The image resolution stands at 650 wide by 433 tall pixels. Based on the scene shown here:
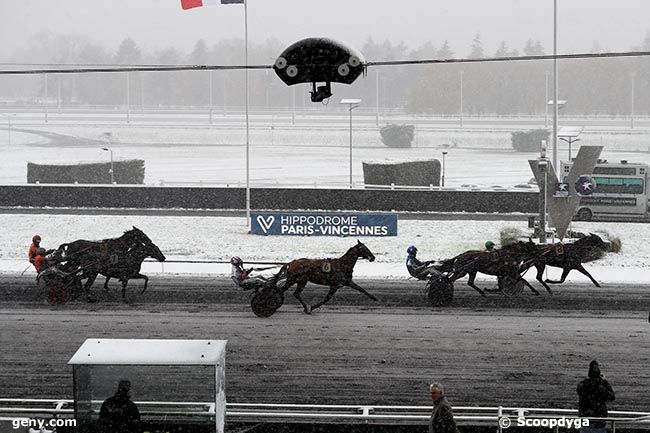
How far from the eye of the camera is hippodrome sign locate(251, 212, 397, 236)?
18422 millimetres

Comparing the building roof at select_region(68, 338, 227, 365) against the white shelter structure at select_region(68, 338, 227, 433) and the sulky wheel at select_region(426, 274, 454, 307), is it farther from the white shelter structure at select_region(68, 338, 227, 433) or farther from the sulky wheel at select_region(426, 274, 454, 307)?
the sulky wheel at select_region(426, 274, 454, 307)

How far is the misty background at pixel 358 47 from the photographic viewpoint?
62.3 m

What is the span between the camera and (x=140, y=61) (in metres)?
70.7

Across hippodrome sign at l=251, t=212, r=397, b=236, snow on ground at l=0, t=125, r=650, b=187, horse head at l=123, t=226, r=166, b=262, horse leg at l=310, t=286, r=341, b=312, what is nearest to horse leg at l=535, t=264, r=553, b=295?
horse leg at l=310, t=286, r=341, b=312

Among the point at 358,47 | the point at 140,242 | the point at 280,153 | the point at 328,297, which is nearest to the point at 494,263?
the point at 328,297

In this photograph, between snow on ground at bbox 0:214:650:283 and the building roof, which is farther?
snow on ground at bbox 0:214:650:283

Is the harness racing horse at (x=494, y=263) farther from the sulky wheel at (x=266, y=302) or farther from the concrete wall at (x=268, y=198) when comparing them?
the concrete wall at (x=268, y=198)

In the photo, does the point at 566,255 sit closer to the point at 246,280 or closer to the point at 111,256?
the point at 246,280

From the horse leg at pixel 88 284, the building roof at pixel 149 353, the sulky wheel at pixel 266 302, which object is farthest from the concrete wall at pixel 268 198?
the building roof at pixel 149 353

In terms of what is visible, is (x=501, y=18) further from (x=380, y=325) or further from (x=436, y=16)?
(x=380, y=325)

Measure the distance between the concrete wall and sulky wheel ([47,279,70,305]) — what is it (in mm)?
11514

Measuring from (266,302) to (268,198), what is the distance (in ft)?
40.6

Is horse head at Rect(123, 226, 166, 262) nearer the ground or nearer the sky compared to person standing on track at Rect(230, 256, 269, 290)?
nearer the sky

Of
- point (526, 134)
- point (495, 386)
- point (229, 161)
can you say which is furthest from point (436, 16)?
point (495, 386)
